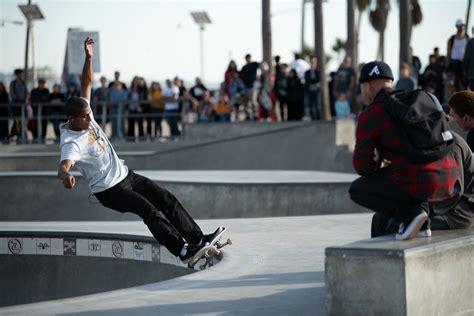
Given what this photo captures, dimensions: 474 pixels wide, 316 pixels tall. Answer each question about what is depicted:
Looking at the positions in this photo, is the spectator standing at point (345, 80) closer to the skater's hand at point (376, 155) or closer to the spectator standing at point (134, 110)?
the spectator standing at point (134, 110)

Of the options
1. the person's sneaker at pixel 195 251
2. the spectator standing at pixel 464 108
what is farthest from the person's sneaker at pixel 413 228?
the person's sneaker at pixel 195 251

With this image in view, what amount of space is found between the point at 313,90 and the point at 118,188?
1627cm

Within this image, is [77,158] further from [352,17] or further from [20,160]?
[352,17]

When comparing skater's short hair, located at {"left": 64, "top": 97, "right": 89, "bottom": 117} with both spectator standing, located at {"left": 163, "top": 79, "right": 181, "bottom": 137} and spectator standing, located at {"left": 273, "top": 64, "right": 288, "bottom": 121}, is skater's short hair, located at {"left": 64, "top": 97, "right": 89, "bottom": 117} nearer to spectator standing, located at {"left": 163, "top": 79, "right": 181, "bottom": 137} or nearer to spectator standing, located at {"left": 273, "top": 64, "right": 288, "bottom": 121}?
spectator standing, located at {"left": 273, "top": 64, "right": 288, "bottom": 121}

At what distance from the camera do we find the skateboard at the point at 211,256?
875 centimetres

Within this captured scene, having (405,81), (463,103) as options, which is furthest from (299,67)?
(463,103)

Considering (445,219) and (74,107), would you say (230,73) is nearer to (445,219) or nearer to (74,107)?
(74,107)

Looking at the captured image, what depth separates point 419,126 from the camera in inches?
245

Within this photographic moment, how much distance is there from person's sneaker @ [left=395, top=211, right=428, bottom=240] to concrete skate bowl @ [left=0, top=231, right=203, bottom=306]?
3354mm

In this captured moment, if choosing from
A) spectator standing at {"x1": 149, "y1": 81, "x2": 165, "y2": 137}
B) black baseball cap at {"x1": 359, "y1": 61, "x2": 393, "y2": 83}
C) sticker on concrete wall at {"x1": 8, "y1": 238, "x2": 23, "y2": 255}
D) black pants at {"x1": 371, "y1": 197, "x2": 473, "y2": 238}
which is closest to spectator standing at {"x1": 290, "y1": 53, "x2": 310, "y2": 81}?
spectator standing at {"x1": 149, "y1": 81, "x2": 165, "y2": 137}

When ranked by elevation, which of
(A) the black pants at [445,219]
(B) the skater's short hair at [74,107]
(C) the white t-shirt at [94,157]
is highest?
(B) the skater's short hair at [74,107]

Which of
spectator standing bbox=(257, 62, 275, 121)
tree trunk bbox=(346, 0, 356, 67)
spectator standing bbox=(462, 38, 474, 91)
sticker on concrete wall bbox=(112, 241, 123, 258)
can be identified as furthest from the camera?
tree trunk bbox=(346, 0, 356, 67)

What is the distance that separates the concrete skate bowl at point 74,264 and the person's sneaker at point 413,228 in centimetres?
335

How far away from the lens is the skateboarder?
8.60m
